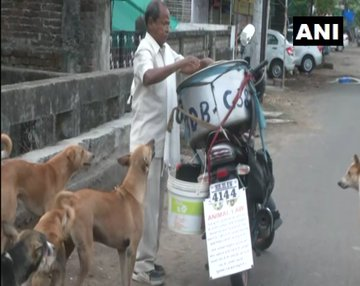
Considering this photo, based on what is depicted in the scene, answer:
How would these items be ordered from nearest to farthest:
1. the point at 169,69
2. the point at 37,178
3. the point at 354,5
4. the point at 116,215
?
the point at 116,215
the point at 169,69
the point at 37,178
the point at 354,5

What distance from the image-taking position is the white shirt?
5254 millimetres

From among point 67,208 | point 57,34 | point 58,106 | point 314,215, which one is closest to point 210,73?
point 67,208

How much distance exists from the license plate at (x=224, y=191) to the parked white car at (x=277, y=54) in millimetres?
19610

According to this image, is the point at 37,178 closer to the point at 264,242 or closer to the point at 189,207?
the point at 189,207

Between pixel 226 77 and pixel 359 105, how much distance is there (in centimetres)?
1387

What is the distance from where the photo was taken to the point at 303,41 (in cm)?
2361

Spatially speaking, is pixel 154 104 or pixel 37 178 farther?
pixel 154 104

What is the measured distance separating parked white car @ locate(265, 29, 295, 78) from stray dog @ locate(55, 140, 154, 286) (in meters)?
19.7

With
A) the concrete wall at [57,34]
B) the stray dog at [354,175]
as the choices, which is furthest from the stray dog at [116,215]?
the concrete wall at [57,34]

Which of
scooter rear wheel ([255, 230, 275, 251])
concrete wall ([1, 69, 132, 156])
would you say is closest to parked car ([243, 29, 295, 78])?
concrete wall ([1, 69, 132, 156])

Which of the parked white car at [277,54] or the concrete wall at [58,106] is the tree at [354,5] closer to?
the parked white car at [277,54]

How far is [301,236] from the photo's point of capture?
22.6 feet

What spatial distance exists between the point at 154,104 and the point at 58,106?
148 cm

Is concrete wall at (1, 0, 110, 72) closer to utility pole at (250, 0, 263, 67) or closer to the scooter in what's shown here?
the scooter
